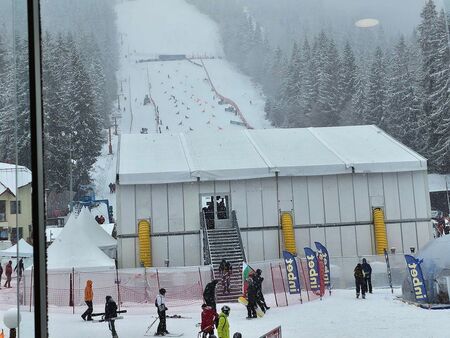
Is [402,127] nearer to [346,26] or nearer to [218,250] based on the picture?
[346,26]

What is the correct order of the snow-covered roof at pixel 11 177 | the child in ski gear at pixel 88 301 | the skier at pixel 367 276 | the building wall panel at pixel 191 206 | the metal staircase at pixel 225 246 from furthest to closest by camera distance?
the building wall panel at pixel 191 206, the metal staircase at pixel 225 246, the skier at pixel 367 276, the child in ski gear at pixel 88 301, the snow-covered roof at pixel 11 177

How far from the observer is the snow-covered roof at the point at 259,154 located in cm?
633

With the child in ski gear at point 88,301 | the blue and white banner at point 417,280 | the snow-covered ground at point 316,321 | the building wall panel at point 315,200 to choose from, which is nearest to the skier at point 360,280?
the snow-covered ground at point 316,321

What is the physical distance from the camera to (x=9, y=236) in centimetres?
231

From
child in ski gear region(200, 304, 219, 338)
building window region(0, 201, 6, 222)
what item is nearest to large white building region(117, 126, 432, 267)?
child in ski gear region(200, 304, 219, 338)

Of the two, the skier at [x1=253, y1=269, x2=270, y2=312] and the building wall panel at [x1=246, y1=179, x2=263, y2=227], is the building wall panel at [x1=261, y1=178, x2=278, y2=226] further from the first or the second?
the skier at [x1=253, y1=269, x2=270, y2=312]

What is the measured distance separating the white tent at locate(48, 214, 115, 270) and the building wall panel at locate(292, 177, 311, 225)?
2.59 metres

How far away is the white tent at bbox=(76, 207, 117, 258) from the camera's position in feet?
19.9

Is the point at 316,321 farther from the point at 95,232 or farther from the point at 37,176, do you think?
the point at 95,232

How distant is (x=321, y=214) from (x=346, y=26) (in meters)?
3.73

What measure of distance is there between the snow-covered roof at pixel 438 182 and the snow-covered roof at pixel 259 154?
21cm

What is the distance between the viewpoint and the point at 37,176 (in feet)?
5.99

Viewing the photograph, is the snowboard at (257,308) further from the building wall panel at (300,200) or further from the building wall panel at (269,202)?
the building wall panel at (300,200)

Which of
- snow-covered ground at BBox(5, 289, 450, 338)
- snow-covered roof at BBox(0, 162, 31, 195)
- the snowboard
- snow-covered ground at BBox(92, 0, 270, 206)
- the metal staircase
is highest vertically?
snow-covered ground at BBox(92, 0, 270, 206)
